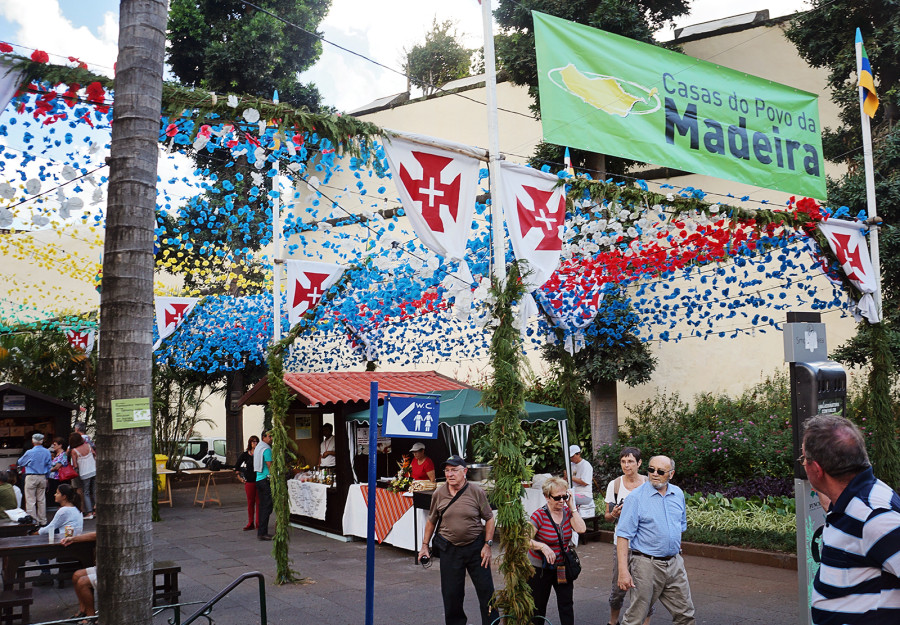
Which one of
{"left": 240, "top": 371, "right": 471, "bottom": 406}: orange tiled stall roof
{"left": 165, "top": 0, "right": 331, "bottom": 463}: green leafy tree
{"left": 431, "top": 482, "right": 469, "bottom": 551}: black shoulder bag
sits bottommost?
{"left": 431, "top": 482, "right": 469, "bottom": 551}: black shoulder bag

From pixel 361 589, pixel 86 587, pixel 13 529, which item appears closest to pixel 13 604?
pixel 86 587

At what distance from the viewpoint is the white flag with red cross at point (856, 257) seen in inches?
382

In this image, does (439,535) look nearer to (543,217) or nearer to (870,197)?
(543,217)

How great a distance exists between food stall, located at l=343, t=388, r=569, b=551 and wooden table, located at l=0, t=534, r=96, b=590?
4.67m

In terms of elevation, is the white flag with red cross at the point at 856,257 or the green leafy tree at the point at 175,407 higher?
the white flag with red cross at the point at 856,257

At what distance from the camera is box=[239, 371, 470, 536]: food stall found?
13.9m

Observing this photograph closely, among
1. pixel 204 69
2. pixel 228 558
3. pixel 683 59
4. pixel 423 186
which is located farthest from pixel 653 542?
pixel 204 69

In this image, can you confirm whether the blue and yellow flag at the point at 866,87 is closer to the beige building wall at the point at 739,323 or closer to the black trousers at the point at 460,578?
the beige building wall at the point at 739,323

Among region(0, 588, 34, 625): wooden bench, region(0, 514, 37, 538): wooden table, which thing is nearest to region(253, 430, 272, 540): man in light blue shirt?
region(0, 514, 37, 538): wooden table

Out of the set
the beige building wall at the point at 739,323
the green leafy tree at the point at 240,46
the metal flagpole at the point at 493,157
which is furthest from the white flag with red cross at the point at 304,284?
the green leafy tree at the point at 240,46

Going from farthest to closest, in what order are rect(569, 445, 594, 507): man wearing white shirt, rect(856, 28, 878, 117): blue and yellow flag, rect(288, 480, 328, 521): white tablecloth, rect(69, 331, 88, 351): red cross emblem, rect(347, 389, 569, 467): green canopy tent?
rect(69, 331, 88, 351): red cross emblem → rect(288, 480, 328, 521): white tablecloth → rect(347, 389, 569, 467): green canopy tent → rect(569, 445, 594, 507): man wearing white shirt → rect(856, 28, 878, 117): blue and yellow flag

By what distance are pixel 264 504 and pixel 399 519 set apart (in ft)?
9.37

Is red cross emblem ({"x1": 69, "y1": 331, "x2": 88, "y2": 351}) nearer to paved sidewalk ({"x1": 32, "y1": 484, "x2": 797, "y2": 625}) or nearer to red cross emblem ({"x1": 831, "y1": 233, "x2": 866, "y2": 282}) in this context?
paved sidewalk ({"x1": 32, "y1": 484, "x2": 797, "y2": 625})

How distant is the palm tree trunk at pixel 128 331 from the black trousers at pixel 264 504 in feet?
31.2
